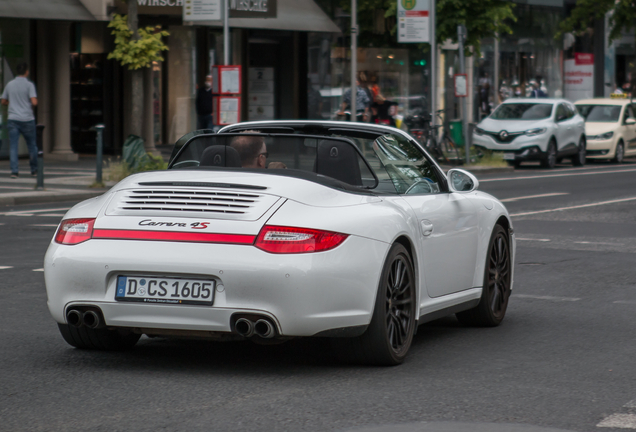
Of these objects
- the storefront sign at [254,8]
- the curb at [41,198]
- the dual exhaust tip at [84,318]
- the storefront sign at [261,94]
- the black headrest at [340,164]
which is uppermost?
the storefront sign at [254,8]

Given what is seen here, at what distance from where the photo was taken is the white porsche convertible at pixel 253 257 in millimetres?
5418

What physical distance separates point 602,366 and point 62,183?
1471cm

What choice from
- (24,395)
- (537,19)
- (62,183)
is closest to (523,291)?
(24,395)

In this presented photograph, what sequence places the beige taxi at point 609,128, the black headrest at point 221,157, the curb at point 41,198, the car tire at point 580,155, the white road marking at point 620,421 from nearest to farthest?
1. the white road marking at point 620,421
2. the black headrest at point 221,157
3. the curb at point 41,198
4. the car tire at point 580,155
5. the beige taxi at point 609,128

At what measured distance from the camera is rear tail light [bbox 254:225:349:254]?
542cm

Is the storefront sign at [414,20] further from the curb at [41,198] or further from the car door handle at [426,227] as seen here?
the car door handle at [426,227]

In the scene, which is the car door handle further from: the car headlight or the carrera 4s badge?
the car headlight

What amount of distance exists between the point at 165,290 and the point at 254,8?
22410mm

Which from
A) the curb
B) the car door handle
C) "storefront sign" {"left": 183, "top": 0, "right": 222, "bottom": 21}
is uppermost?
"storefront sign" {"left": 183, "top": 0, "right": 222, "bottom": 21}

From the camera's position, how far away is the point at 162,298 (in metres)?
5.50

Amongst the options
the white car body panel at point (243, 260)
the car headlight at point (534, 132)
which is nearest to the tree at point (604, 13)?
the car headlight at point (534, 132)

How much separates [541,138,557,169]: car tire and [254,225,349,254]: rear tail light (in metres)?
23.0

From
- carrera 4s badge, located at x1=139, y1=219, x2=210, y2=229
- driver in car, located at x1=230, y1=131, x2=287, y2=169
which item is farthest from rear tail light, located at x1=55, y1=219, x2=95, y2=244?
driver in car, located at x1=230, y1=131, x2=287, y2=169

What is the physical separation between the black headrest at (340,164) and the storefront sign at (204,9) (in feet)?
46.4
